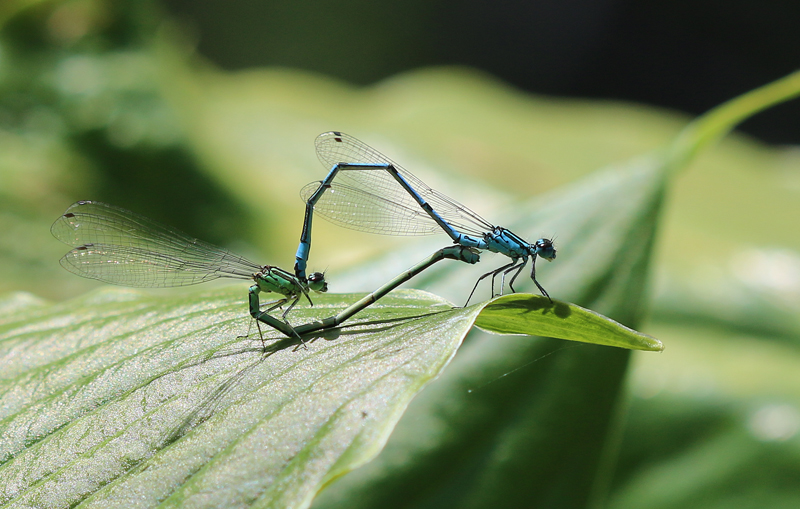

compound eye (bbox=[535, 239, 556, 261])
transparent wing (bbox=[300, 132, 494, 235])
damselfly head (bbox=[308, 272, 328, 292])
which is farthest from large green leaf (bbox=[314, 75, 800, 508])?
transparent wing (bbox=[300, 132, 494, 235])

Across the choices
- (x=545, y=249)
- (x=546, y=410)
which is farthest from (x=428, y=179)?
(x=546, y=410)

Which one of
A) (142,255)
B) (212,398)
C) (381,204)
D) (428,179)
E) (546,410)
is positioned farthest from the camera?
(428,179)

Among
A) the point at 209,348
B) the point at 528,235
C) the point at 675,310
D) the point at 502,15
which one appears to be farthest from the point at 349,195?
the point at 502,15

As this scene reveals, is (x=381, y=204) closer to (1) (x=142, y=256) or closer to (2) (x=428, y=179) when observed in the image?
(1) (x=142, y=256)

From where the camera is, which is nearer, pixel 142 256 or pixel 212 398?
pixel 212 398

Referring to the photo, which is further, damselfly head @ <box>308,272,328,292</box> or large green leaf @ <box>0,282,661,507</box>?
damselfly head @ <box>308,272,328,292</box>

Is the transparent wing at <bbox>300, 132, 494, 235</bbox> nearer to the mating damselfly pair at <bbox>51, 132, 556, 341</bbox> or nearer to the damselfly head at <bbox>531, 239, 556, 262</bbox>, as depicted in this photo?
the mating damselfly pair at <bbox>51, 132, 556, 341</bbox>

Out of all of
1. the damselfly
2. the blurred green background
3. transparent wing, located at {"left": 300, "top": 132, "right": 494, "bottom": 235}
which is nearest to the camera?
the damselfly

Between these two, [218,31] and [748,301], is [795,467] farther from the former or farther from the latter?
[218,31]
